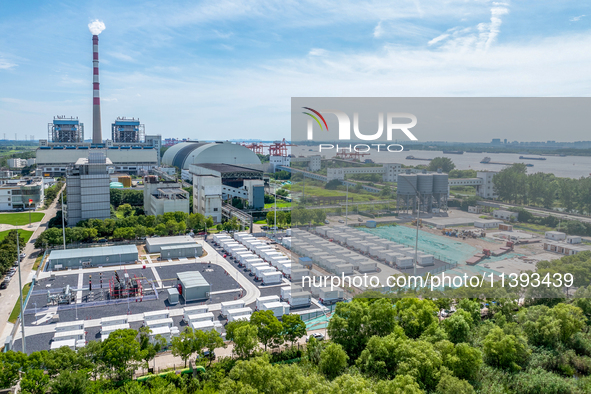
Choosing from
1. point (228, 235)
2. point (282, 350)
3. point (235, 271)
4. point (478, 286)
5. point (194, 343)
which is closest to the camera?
point (194, 343)

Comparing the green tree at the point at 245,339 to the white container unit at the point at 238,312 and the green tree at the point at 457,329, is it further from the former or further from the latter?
the green tree at the point at 457,329

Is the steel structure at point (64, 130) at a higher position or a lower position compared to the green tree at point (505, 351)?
higher

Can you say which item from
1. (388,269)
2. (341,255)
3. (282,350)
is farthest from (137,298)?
(388,269)

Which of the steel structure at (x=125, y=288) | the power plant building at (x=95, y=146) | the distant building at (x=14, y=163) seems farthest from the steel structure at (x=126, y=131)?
the steel structure at (x=125, y=288)

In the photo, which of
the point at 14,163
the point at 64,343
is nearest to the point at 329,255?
the point at 64,343

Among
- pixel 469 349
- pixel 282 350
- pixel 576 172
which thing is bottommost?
pixel 282 350

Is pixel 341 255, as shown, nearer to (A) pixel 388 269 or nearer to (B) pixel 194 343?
(A) pixel 388 269

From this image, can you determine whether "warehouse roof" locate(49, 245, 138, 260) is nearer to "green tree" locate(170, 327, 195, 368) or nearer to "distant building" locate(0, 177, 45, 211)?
"green tree" locate(170, 327, 195, 368)
